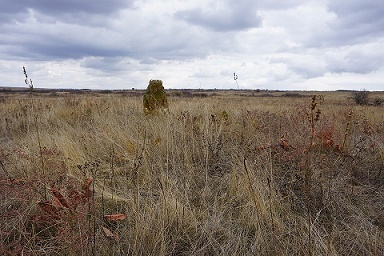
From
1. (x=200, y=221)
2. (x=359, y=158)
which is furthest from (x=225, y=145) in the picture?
(x=200, y=221)

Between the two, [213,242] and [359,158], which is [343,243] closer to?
[213,242]

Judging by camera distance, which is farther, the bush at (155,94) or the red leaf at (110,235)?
the bush at (155,94)

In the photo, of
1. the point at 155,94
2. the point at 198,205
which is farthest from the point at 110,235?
the point at 155,94

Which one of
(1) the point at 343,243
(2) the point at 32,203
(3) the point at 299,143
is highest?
(3) the point at 299,143

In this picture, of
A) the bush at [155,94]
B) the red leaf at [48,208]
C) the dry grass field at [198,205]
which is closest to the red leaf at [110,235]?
the dry grass field at [198,205]

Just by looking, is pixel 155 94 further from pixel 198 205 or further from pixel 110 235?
pixel 110 235

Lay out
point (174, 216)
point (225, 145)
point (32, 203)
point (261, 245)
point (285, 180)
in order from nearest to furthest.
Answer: point (261, 245) → point (174, 216) → point (32, 203) → point (285, 180) → point (225, 145)

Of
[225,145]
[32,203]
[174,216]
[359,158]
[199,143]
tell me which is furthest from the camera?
[225,145]

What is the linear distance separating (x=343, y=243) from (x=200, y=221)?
3.43ft

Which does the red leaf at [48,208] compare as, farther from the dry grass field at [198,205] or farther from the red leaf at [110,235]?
the red leaf at [110,235]

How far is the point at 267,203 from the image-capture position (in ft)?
7.82

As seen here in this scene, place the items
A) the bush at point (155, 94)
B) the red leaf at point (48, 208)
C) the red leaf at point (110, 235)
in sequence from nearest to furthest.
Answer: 1. the red leaf at point (110, 235)
2. the red leaf at point (48, 208)
3. the bush at point (155, 94)

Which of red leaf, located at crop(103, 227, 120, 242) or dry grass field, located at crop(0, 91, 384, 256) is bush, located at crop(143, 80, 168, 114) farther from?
red leaf, located at crop(103, 227, 120, 242)

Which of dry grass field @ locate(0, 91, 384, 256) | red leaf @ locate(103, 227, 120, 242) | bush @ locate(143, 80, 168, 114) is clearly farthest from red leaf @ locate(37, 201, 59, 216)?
bush @ locate(143, 80, 168, 114)
